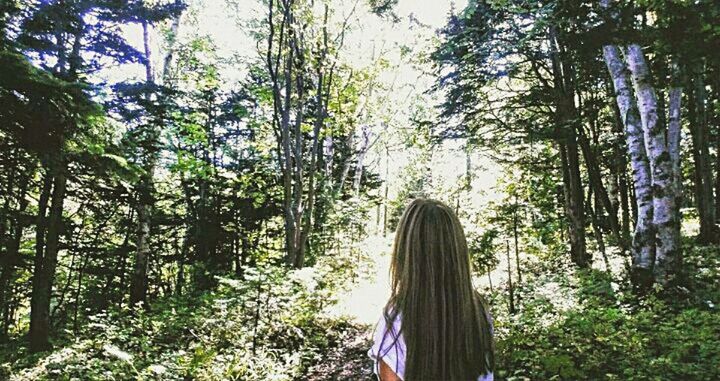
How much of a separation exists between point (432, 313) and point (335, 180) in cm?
1981

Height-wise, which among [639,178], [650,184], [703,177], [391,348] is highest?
[703,177]

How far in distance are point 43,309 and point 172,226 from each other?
7.88 m

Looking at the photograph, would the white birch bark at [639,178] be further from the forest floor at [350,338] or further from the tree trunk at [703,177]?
the tree trunk at [703,177]

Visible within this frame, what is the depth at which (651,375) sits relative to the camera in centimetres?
509

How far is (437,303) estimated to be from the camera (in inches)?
78.8

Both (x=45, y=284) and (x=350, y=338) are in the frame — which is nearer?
(x=350, y=338)

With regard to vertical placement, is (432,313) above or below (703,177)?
below

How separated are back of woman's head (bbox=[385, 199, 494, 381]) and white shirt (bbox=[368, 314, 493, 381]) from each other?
0.03 meters

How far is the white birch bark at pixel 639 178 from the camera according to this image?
8.12m

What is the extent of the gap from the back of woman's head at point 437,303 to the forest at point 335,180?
559 mm

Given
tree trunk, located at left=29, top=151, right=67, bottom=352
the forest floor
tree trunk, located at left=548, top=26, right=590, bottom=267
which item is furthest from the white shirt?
→ tree trunk, located at left=29, top=151, right=67, bottom=352

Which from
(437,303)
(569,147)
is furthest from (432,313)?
(569,147)

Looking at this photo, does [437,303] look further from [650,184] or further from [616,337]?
[650,184]

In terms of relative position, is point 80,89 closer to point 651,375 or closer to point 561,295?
point 651,375
